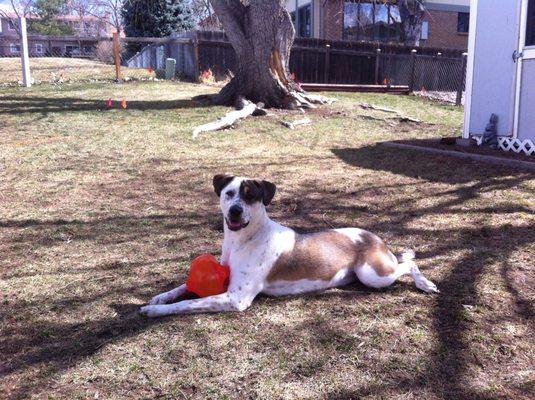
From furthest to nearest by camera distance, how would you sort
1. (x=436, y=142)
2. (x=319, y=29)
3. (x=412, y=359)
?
(x=319, y=29)
(x=436, y=142)
(x=412, y=359)

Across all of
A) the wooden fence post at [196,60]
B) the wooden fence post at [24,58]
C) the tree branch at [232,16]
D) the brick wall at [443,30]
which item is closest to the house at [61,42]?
the wooden fence post at [24,58]

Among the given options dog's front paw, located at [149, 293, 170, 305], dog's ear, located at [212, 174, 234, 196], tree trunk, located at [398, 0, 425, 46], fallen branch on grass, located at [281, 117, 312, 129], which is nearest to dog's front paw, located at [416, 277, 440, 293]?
dog's ear, located at [212, 174, 234, 196]

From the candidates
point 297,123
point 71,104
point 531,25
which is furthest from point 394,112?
point 71,104

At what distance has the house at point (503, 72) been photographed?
9055 mm

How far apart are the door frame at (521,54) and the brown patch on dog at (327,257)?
612cm

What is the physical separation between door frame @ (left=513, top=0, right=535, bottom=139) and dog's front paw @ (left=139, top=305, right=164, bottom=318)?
7.55 meters

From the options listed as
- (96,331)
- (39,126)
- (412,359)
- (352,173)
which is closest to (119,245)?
(96,331)

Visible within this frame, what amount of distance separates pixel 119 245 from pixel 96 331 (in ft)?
5.60

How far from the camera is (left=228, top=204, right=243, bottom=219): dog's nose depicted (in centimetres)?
377

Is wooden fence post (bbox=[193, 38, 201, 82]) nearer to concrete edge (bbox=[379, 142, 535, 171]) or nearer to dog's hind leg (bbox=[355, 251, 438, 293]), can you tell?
concrete edge (bbox=[379, 142, 535, 171])

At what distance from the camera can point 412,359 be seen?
3207 mm

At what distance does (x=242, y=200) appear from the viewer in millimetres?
3838

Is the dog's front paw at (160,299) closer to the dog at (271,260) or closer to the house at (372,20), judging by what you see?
the dog at (271,260)

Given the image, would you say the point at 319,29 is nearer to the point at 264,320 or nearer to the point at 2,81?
the point at 2,81
